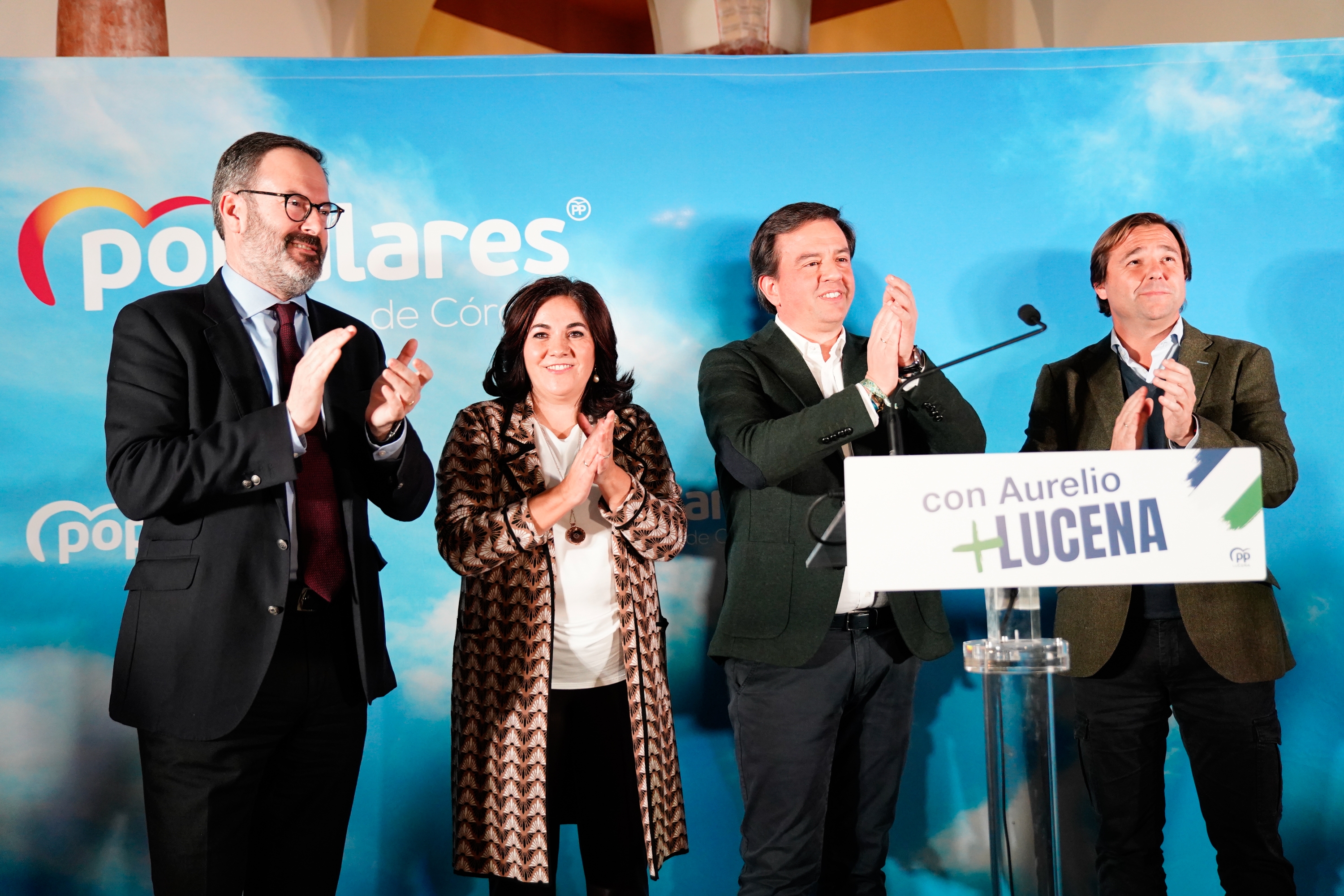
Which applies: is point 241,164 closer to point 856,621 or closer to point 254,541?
point 254,541

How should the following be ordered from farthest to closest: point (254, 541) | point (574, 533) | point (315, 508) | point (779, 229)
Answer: point (779, 229) → point (574, 533) → point (315, 508) → point (254, 541)

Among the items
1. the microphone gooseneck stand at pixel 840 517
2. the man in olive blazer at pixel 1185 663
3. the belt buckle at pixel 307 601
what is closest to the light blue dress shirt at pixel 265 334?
the belt buckle at pixel 307 601

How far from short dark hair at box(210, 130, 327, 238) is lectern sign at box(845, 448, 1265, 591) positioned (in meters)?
1.41

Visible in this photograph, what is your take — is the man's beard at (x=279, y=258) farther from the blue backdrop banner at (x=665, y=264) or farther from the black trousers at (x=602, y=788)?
the black trousers at (x=602, y=788)

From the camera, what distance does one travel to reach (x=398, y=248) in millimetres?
2857

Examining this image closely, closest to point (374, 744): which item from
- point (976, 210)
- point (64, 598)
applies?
point (64, 598)

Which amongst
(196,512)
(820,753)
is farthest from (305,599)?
(820,753)

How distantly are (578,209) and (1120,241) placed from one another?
141 centimetres

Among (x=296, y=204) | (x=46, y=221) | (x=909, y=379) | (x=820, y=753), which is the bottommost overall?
(x=820, y=753)

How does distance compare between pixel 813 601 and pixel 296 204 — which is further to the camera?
pixel 813 601

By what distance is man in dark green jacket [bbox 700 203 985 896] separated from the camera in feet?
7.16

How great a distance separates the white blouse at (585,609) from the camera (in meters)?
2.26

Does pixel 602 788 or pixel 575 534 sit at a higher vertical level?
pixel 575 534

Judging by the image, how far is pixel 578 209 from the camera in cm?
290
